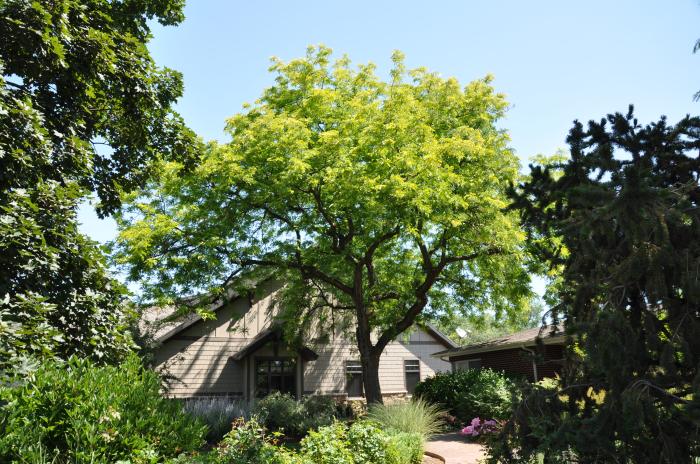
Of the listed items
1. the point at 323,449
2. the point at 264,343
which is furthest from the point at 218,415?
the point at 264,343

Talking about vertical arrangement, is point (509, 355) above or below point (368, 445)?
above

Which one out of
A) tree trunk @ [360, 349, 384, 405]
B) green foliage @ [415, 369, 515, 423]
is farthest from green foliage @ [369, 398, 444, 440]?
tree trunk @ [360, 349, 384, 405]

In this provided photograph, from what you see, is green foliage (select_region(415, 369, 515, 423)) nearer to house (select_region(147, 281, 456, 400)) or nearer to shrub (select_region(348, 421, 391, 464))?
house (select_region(147, 281, 456, 400))

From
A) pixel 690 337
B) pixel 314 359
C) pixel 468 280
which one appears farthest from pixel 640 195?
pixel 314 359

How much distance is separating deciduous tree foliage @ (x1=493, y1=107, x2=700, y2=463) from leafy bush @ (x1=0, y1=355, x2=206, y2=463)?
4.25m

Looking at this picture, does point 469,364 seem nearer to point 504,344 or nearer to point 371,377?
point 504,344

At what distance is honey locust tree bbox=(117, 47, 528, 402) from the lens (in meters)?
→ 14.6

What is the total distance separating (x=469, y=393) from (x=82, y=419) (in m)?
14.9

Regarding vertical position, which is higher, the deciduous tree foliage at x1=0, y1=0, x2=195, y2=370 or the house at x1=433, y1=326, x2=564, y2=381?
the deciduous tree foliage at x1=0, y1=0, x2=195, y2=370

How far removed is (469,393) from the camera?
60.0 feet

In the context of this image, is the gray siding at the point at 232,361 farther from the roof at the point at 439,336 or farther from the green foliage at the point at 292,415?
the green foliage at the point at 292,415

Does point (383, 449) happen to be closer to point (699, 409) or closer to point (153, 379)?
point (153, 379)

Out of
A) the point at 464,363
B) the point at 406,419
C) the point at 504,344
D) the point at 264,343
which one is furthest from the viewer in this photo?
the point at 464,363

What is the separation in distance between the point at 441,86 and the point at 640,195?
14215 millimetres
